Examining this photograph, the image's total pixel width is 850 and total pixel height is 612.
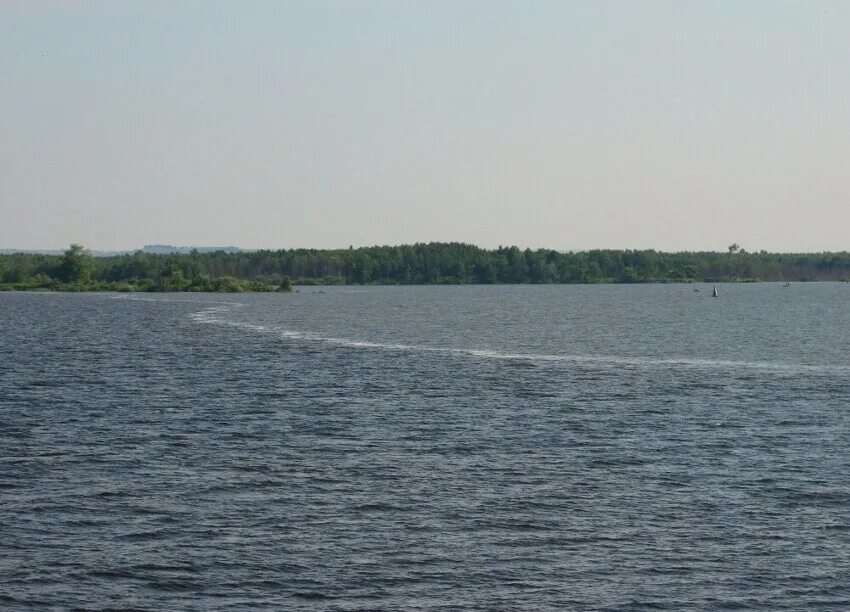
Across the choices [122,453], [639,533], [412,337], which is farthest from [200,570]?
[412,337]

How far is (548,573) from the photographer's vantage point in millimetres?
35875

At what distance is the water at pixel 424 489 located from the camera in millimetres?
34750

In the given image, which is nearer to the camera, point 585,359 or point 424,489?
point 424,489

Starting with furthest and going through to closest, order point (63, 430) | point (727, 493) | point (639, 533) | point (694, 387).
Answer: point (694, 387)
point (63, 430)
point (727, 493)
point (639, 533)

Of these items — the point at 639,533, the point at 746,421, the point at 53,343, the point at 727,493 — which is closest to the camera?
the point at 639,533

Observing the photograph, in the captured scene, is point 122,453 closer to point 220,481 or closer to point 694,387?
point 220,481

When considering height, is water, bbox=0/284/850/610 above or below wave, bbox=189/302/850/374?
below

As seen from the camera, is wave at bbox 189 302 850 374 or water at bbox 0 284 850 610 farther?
wave at bbox 189 302 850 374

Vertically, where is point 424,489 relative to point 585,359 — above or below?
below

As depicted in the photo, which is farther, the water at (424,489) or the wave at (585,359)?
the wave at (585,359)

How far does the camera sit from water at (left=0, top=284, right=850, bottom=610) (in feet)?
114

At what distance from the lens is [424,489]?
46438mm

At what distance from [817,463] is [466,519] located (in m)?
18.0

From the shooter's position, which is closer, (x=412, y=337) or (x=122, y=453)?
(x=122, y=453)
